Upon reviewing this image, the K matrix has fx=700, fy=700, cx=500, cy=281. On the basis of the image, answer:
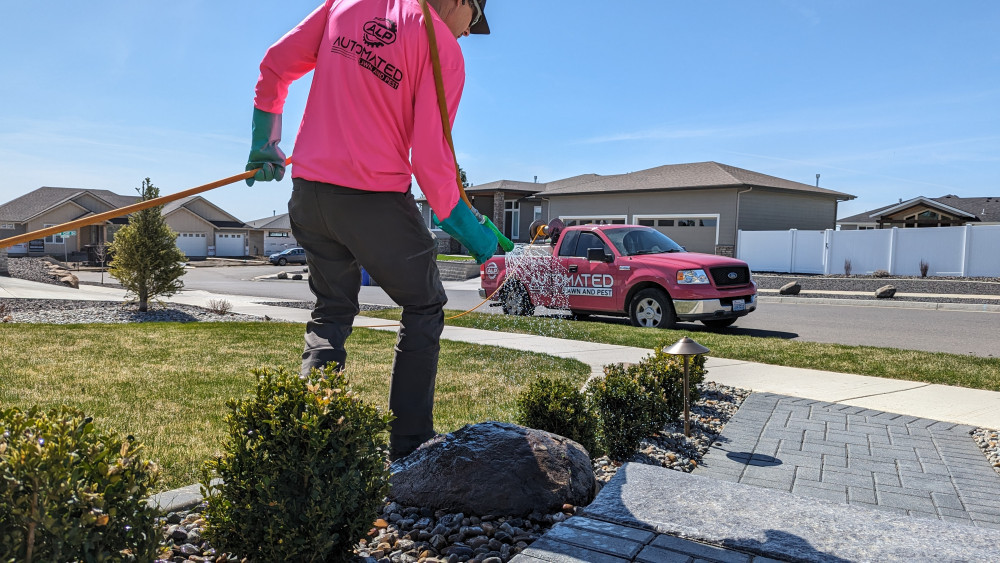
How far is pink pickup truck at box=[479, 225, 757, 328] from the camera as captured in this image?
35.2ft

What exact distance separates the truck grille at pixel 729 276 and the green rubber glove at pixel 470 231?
8201 millimetres

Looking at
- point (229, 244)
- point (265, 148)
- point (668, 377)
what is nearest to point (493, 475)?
point (265, 148)

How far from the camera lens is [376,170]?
2.89m

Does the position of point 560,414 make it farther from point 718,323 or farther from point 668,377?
point 718,323

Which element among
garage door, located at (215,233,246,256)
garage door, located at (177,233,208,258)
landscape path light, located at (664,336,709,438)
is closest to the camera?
landscape path light, located at (664,336,709,438)

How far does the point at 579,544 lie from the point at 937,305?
17695mm

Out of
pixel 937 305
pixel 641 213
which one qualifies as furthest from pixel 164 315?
pixel 641 213

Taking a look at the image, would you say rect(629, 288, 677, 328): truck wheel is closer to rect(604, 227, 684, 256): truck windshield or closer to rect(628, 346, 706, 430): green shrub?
rect(604, 227, 684, 256): truck windshield

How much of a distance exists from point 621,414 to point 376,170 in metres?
2.06

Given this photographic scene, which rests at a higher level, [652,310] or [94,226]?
[94,226]

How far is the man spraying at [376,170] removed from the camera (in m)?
2.91

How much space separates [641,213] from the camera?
34.5m

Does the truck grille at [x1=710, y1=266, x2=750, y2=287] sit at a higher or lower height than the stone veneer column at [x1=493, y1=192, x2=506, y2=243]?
lower

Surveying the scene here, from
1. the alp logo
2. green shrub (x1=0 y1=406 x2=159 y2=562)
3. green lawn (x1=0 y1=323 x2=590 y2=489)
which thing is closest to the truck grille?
green lawn (x1=0 y1=323 x2=590 y2=489)
